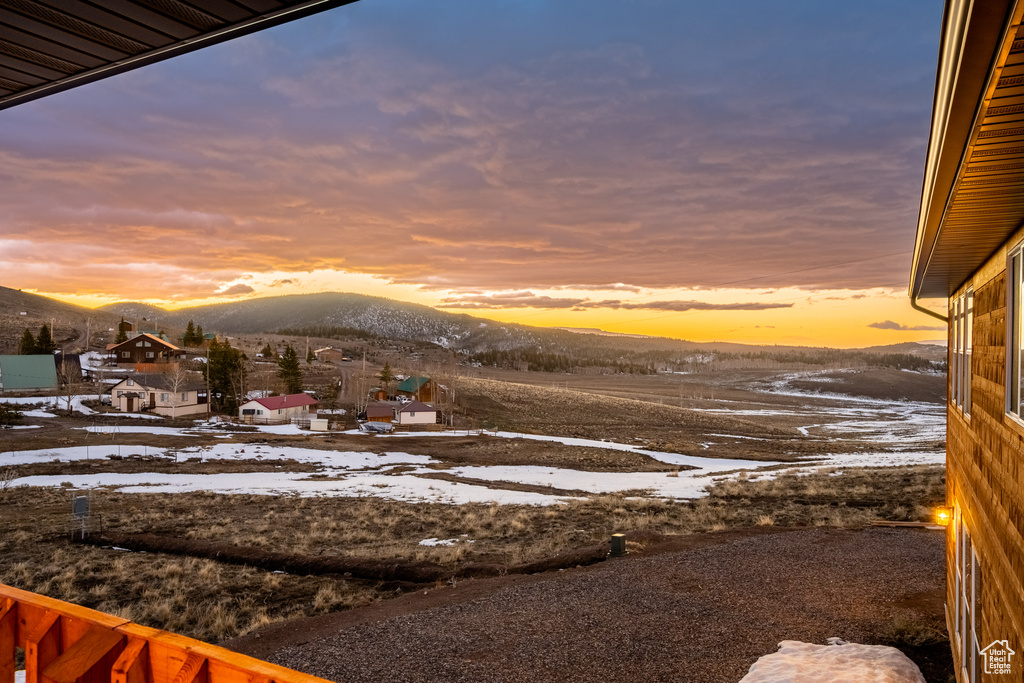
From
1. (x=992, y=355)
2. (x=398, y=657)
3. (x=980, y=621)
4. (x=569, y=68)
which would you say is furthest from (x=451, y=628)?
(x=569, y=68)

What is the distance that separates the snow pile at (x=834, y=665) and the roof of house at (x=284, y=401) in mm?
48543

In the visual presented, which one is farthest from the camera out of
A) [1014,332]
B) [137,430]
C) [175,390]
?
[175,390]

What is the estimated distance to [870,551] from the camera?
14.0 metres

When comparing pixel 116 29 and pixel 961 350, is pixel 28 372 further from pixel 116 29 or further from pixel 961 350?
A: pixel 961 350

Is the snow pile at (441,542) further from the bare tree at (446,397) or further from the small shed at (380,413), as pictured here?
the bare tree at (446,397)

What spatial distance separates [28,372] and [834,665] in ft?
227

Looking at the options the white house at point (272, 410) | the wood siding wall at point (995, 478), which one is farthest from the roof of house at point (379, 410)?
the wood siding wall at point (995, 478)

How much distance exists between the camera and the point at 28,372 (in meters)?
56.1

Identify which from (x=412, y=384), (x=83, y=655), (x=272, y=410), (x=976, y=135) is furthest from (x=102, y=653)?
(x=412, y=384)

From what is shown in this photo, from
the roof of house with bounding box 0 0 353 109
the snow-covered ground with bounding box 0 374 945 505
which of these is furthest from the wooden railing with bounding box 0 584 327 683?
the snow-covered ground with bounding box 0 374 945 505

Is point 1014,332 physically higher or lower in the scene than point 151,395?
higher

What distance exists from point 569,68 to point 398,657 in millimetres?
26097
